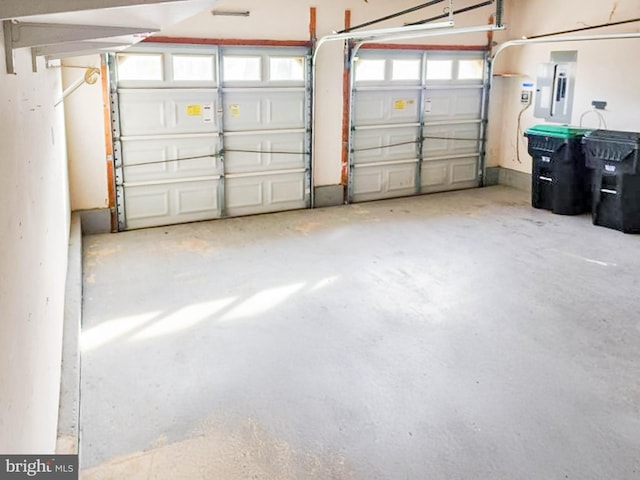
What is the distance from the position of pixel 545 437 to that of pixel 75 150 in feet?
18.6

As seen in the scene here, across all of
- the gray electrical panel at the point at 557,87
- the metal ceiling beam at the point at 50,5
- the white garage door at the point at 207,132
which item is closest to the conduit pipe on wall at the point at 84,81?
the white garage door at the point at 207,132

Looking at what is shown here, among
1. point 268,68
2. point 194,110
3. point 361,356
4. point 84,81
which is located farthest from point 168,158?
point 361,356

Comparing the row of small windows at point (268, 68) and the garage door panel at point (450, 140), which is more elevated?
the row of small windows at point (268, 68)

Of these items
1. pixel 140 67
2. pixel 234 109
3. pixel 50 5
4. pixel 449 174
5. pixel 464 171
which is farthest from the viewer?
pixel 464 171

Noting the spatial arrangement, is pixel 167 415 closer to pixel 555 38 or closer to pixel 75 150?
pixel 75 150

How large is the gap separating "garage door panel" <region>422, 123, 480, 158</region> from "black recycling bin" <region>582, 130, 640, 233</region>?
7.58 ft

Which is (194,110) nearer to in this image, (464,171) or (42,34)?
(464,171)

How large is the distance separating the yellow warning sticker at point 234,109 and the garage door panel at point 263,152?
0.27 metres

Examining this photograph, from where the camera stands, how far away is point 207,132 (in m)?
7.20

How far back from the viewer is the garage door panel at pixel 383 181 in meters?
8.46

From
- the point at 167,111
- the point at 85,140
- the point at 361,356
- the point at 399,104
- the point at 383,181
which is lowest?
the point at 361,356

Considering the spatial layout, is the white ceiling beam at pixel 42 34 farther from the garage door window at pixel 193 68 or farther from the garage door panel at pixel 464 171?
the garage door panel at pixel 464 171

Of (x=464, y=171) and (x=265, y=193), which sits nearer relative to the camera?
(x=265, y=193)

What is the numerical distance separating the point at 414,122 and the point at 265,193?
2575 mm
